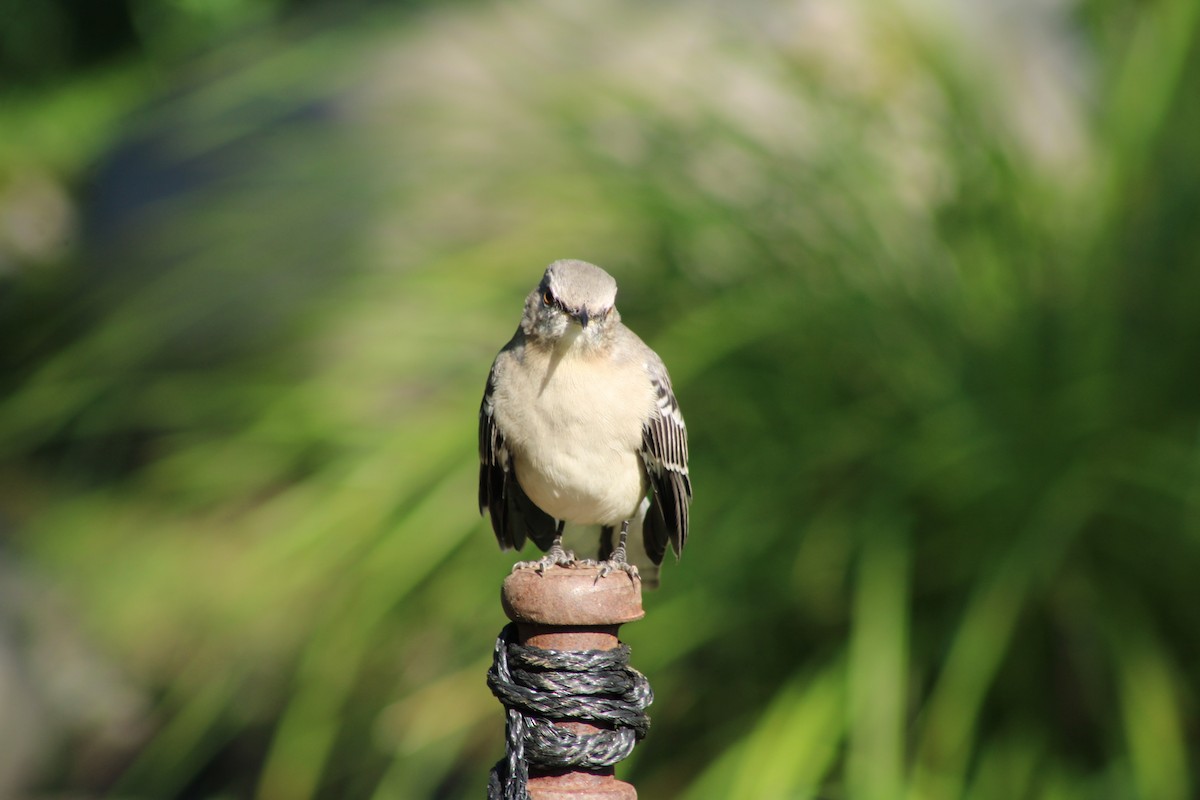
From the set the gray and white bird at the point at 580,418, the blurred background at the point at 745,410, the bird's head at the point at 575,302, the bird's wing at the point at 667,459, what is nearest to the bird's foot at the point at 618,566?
the gray and white bird at the point at 580,418

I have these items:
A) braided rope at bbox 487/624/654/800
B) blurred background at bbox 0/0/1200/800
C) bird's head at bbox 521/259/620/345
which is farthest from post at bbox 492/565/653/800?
blurred background at bbox 0/0/1200/800

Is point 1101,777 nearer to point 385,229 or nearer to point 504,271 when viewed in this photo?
point 504,271

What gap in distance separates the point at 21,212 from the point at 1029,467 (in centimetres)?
608

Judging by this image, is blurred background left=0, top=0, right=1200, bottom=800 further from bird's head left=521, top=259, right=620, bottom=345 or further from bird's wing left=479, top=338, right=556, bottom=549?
bird's head left=521, top=259, right=620, bottom=345

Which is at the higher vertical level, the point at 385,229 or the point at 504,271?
the point at 385,229

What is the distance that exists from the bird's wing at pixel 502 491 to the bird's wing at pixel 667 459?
0.29 meters

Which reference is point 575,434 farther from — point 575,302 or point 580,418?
point 575,302

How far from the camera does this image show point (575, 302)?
2.38 metres

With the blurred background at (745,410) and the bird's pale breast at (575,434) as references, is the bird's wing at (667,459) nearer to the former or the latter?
the bird's pale breast at (575,434)

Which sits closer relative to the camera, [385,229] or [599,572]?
[599,572]

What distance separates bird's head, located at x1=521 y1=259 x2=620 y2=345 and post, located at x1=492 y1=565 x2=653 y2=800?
2.35ft

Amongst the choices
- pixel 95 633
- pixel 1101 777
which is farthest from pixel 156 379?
pixel 1101 777

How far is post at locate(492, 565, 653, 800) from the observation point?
69.0 inches

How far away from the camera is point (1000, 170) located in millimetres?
3859
